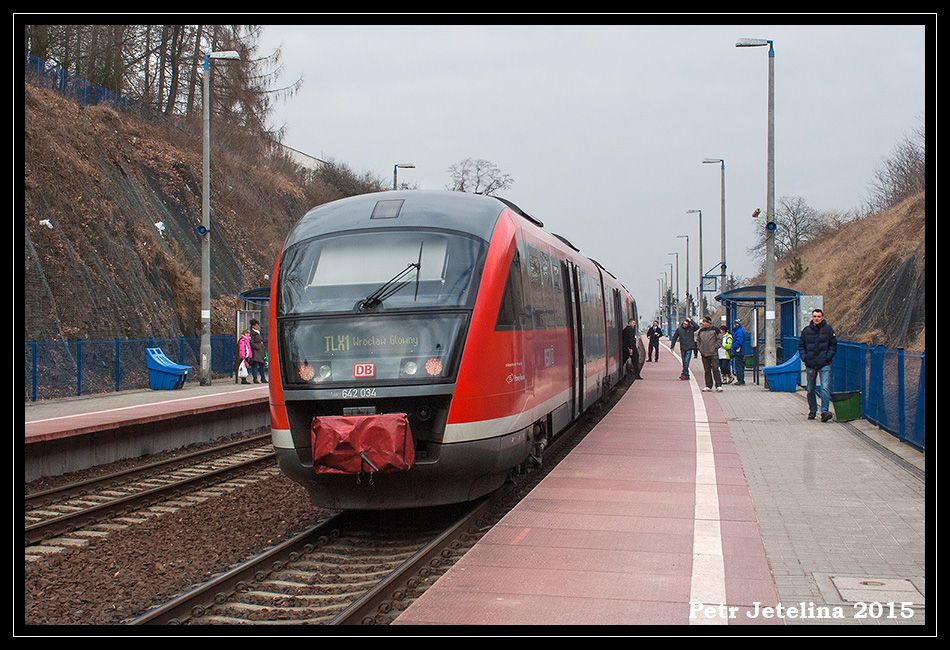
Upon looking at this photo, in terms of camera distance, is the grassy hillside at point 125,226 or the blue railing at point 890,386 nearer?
the blue railing at point 890,386

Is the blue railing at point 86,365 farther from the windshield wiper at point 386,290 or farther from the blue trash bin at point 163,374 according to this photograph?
the windshield wiper at point 386,290

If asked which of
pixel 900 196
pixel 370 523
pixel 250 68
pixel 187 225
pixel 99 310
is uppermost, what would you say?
pixel 250 68

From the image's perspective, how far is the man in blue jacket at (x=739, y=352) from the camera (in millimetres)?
25734

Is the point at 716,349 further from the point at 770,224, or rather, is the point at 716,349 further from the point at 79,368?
the point at 79,368

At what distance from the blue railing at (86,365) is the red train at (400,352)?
562 inches

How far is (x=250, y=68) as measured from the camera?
45.8m

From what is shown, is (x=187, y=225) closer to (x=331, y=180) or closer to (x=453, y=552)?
(x=331, y=180)

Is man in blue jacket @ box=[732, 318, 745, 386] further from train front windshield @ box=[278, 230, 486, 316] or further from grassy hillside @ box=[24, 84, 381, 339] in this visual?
train front windshield @ box=[278, 230, 486, 316]

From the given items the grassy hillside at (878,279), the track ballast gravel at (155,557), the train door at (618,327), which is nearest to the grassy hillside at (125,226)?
the train door at (618,327)

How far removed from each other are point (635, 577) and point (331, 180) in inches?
2203

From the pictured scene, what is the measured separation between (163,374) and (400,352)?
17.9 m

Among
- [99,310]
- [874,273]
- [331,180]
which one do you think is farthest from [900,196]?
[99,310]

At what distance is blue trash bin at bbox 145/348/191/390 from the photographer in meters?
24.8

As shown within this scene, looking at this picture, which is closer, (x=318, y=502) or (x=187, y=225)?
(x=318, y=502)
